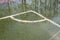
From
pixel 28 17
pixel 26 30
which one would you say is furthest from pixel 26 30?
pixel 28 17

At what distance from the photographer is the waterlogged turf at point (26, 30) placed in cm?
103

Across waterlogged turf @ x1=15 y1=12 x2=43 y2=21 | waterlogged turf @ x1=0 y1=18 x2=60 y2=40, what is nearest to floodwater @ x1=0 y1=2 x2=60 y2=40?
waterlogged turf @ x1=0 y1=18 x2=60 y2=40

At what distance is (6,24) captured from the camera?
3.93 ft

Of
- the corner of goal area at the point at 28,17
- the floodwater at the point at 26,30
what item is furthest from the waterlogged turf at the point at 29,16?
the floodwater at the point at 26,30

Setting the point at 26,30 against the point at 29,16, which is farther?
the point at 29,16

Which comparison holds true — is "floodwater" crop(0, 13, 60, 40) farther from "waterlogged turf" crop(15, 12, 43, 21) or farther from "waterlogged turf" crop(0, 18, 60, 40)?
"waterlogged turf" crop(15, 12, 43, 21)

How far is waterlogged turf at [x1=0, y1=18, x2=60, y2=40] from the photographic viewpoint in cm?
103

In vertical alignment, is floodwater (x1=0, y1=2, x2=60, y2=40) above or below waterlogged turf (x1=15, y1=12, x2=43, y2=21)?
below

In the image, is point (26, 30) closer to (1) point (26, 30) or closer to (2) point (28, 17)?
(1) point (26, 30)

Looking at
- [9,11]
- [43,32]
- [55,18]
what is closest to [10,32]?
[43,32]

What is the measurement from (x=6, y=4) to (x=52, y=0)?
59cm

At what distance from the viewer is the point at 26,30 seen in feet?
3.69

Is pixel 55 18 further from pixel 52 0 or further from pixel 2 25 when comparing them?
pixel 2 25

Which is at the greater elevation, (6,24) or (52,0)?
(52,0)
